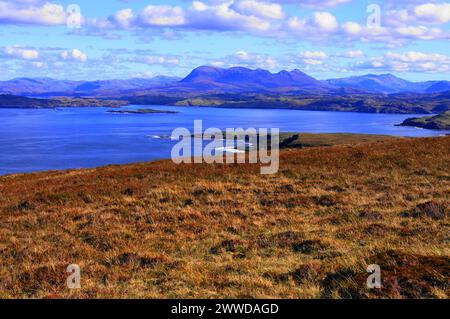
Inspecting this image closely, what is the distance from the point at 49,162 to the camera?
108 m

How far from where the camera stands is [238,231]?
1631cm

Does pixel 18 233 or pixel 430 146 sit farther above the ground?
pixel 430 146

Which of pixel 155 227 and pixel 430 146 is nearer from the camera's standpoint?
pixel 155 227

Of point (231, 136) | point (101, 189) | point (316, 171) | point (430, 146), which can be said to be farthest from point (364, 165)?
point (231, 136)

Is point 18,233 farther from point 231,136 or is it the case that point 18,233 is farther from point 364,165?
point 231,136

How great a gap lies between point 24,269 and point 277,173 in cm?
1707

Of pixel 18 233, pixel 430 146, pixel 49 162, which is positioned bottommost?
pixel 49 162

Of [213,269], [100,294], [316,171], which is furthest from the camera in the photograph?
[316,171]

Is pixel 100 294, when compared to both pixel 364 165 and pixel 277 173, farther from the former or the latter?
pixel 364 165

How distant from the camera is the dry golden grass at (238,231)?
10461 millimetres

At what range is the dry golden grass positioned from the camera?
10.5 m

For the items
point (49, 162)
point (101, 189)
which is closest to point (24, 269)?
point (101, 189)
